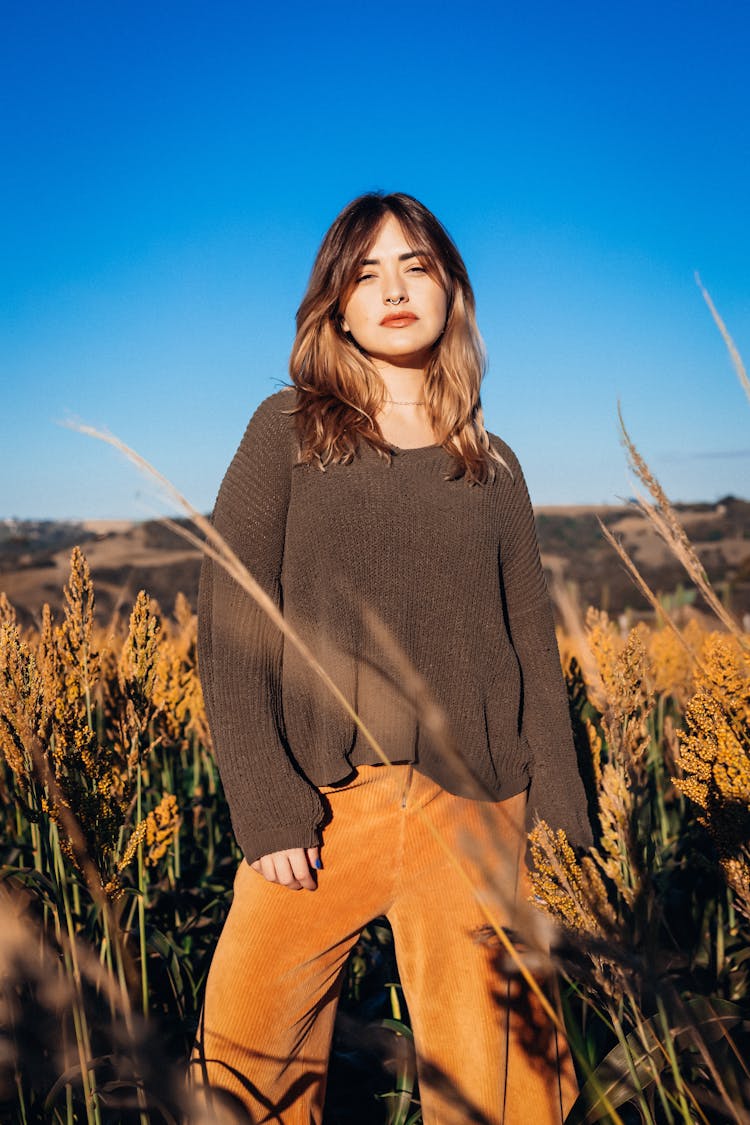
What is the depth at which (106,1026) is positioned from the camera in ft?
1.94

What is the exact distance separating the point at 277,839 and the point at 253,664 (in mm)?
321

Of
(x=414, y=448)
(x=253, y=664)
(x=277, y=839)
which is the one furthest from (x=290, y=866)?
(x=414, y=448)

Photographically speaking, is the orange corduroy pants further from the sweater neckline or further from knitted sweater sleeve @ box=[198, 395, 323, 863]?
the sweater neckline

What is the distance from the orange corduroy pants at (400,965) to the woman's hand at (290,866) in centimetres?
3

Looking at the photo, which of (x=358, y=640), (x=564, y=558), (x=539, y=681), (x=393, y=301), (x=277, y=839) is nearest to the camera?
(x=277, y=839)

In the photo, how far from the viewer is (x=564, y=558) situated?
18.3 metres

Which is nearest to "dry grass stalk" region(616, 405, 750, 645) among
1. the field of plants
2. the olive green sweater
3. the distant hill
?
the field of plants

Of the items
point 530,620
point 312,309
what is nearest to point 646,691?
point 530,620

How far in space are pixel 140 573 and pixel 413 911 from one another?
22.5 m

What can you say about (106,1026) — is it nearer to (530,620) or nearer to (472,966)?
(472,966)

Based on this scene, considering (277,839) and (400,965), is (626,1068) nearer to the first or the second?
(400,965)

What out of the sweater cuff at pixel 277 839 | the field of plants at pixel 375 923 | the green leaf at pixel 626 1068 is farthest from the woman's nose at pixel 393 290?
the green leaf at pixel 626 1068

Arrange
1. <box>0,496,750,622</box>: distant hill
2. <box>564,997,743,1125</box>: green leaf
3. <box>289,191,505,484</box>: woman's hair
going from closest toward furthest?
<box>564,997,743,1125</box>: green leaf → <box>289,191,505,484</box>: woman's hair → <box>0,496,750,622</box>: distant hill

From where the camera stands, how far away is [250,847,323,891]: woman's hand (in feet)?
5.03
